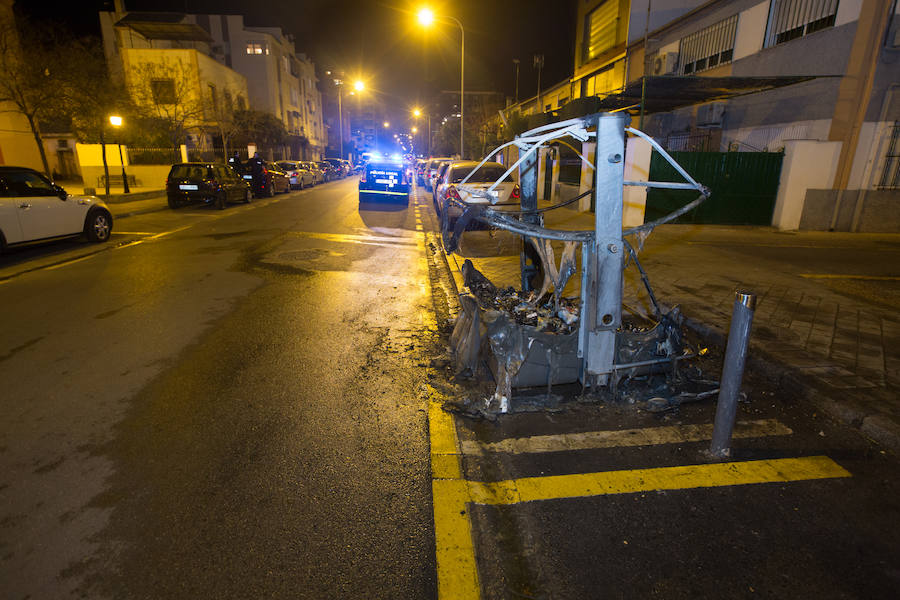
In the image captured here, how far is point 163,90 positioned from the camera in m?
31.7

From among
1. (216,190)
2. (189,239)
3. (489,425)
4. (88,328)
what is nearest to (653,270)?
(489,425)

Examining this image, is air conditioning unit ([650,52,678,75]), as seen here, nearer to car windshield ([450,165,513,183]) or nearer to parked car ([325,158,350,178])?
car windshield ([450,165,513,183])

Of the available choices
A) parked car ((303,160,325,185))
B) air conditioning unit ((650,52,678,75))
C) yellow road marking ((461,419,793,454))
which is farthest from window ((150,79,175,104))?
yellow road marking ((461,419,793,454))

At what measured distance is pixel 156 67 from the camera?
34.1 meters

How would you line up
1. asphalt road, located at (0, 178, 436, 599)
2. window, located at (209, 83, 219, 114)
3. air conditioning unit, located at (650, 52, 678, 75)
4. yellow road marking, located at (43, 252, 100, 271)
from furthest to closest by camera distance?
window, located at (209, 83, 219, 114) → air conditioning unit, located at (650, 52, 678, 75) → yellow road marking, located at (43, 252, 100, 271) → asphalt road, located at (0, 178, 436, 599)

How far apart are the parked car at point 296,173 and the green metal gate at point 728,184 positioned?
22.4 m

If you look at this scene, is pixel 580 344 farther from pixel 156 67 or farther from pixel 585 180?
pixel 156 67

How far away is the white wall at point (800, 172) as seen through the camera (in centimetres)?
1247

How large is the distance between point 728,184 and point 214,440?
1484 cm

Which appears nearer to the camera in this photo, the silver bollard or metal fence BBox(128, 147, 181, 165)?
the silver bollard

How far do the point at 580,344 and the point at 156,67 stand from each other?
4103 centimetres

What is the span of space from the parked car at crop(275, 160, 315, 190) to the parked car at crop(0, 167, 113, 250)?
1931cm

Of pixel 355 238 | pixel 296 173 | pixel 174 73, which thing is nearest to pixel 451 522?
pixel 355 238

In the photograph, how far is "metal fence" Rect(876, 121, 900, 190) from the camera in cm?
1187
